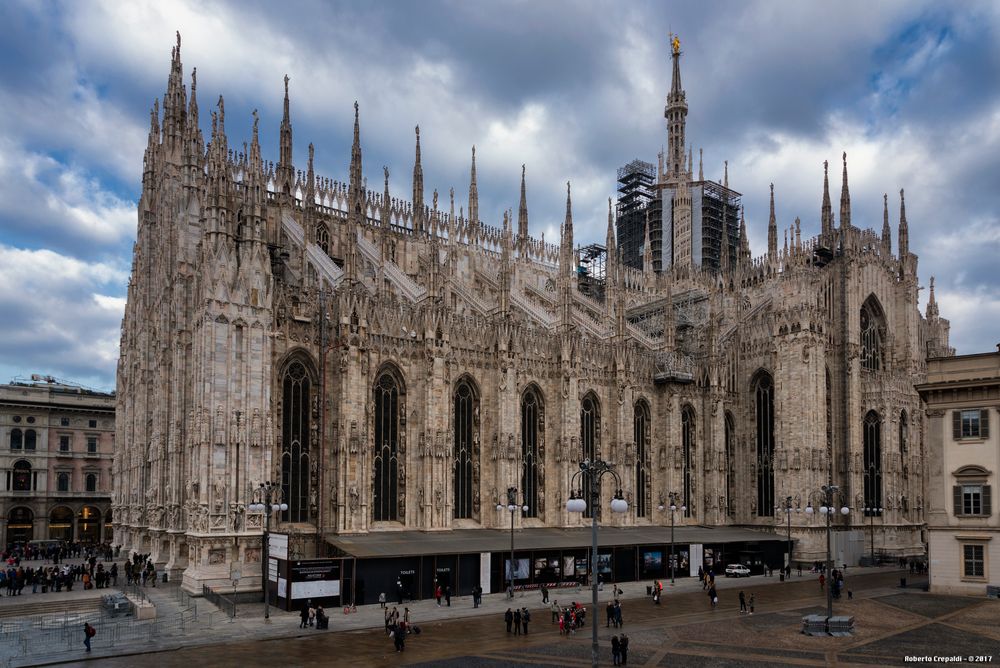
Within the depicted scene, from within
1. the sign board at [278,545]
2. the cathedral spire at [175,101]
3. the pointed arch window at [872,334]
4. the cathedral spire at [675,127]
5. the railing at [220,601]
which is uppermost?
the cathedral spire at [675,127]

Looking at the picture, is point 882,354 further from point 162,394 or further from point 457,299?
point 162,394

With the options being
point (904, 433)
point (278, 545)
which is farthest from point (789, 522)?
point (278, 545)

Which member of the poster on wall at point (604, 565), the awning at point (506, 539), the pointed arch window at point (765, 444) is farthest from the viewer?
the pointed arch window at point (765, 444)

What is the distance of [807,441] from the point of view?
68.2m

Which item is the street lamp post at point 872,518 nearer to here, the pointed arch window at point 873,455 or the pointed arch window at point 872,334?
the pointed arch window at point 873,455

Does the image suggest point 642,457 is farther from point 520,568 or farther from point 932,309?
point 932,309

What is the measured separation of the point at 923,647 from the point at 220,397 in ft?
110

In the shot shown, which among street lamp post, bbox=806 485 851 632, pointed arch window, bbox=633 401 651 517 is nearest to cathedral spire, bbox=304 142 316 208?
pointed arch window, bbox=633 401 651 517

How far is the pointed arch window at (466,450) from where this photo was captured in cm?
5656

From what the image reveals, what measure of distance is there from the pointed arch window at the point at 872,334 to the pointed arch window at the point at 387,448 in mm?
45456

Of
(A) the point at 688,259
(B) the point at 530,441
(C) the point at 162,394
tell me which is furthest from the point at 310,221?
(A) the point at 688,259

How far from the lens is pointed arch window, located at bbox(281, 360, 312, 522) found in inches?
1925

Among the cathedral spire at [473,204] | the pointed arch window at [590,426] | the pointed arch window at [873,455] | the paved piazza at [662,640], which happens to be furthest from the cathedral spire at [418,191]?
the pointed arch window at [873,455]

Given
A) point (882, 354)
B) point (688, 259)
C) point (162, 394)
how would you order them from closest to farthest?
point (162, 394) → point (882, 354) → point (688, 259)
